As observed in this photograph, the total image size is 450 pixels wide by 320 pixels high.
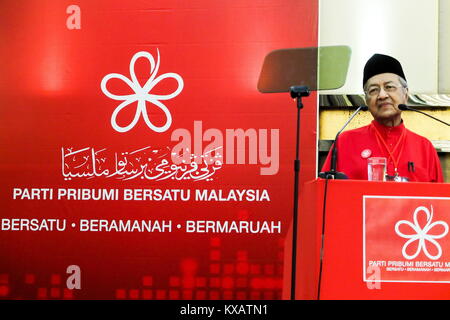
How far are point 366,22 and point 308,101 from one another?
73 cm

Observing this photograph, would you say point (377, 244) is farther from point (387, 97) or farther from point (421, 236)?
point (387, 97)

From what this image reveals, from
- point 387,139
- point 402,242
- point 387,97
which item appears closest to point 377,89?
point 387,97

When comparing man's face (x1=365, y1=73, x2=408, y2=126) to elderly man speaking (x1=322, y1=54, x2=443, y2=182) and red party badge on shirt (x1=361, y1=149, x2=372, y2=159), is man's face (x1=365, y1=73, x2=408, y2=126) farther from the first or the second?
red party badge on shirt (x1=361, y1=149, x2=372, y2=159)

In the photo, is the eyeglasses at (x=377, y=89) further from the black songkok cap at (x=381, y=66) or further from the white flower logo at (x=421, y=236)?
the white flower logo at (x=421, y=236)

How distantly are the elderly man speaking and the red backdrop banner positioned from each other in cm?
25

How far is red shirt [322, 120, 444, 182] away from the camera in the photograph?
113 inches

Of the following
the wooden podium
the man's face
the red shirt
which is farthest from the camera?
the man's face

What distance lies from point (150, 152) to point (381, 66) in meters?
1.43

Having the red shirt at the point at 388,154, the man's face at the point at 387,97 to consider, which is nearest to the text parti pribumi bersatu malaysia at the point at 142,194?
the red shirt at the point at 388,154

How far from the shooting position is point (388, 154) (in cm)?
295

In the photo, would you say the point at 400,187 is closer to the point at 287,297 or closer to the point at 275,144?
the point at 287,297

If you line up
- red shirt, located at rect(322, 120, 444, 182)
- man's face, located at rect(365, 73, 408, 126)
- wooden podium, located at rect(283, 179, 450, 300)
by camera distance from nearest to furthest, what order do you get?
wooden podium, located at rect(283, 179, 450, 300)
red shirt, located at rect(322, 120, 444, 182)
man's face, located at rect(365, 73, 408, 126)

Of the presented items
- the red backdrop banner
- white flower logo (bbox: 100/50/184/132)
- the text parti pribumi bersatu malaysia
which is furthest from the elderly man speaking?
white flower logo (bbox: 100/50/184/132)
